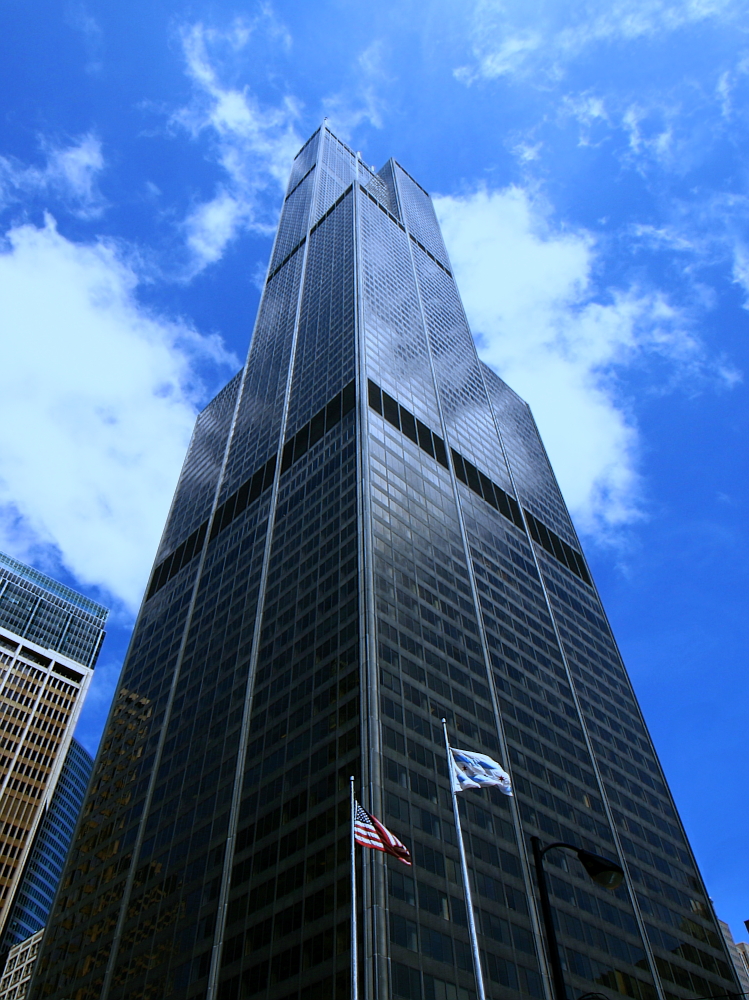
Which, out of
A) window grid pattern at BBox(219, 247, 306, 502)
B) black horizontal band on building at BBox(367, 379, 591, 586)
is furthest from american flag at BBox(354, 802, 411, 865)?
window grid pattern at BBox(219, 247, 306, 502)

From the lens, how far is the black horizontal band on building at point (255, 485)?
106 metres

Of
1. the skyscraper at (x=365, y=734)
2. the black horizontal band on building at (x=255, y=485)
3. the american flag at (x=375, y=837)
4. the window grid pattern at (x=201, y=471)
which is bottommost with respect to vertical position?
the american flag at (x=375, y=837)

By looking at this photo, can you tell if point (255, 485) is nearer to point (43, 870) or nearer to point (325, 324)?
point (325, 324)

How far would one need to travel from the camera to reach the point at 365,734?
2454 inches

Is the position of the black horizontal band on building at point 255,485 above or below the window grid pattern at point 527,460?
below

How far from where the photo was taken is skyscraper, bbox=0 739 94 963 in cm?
14525

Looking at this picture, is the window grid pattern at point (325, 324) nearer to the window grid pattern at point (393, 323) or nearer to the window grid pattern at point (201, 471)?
the window grid pattern at point (393, 323)

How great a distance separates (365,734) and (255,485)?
56.7 m

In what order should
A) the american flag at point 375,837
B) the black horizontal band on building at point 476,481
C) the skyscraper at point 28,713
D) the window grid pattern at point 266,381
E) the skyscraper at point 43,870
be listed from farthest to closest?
1. the skyscraper at point 28,713
2. the skyscraper at point 43,870
3. the window grid pattern at point 266,381
4. the black horizontal band on building at point 476,481
5. the american flag at point 375,837

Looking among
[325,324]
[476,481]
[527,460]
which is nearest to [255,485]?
[476,481]

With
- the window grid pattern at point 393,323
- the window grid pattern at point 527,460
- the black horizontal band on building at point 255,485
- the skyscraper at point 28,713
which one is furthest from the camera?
the skyscraper at point 28,713

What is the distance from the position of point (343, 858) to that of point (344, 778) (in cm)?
633

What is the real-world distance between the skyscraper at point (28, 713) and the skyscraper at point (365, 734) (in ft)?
198

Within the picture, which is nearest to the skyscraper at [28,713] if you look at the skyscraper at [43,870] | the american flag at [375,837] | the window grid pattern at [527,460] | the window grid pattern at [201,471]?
the skyscraper at [43,870]
